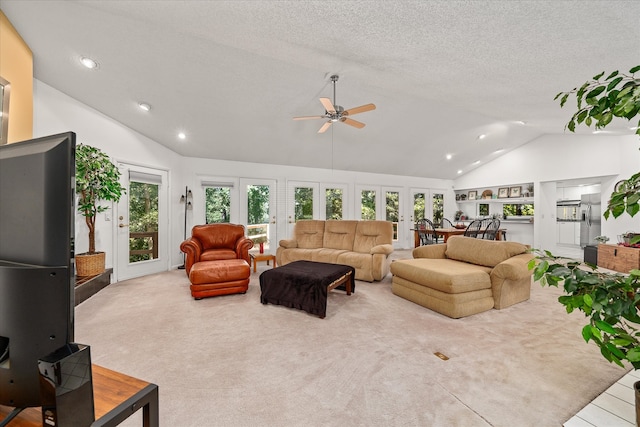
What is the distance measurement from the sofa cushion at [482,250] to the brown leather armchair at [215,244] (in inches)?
118

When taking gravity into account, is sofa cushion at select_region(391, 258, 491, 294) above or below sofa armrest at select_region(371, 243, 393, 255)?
below

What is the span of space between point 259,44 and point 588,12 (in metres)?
2.50

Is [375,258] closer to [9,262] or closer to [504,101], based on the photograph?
[504,101]

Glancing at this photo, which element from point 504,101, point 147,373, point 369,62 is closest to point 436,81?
point 369,62

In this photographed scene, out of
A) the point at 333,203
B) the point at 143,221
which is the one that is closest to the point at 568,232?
the point at 333,203

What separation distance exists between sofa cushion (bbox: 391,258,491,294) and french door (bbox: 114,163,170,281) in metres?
4.39

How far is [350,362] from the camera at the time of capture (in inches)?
81.0

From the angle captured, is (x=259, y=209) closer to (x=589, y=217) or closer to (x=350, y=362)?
(x=350, y=362)

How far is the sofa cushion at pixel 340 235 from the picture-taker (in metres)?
4.96

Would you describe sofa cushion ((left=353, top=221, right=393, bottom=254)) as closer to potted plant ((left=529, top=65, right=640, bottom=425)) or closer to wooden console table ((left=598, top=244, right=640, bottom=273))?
potted plant ((left=529, top=65, right=640, bottom=425))

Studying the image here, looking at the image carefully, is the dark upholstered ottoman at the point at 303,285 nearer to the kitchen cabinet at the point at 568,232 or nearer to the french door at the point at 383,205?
the french door at the point at 383,205

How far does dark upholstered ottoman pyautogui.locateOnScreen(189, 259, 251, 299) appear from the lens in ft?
11.3

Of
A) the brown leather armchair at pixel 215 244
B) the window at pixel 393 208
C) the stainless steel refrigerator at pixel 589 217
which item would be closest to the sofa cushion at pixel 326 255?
the brown leather armchair at pixel 215 244

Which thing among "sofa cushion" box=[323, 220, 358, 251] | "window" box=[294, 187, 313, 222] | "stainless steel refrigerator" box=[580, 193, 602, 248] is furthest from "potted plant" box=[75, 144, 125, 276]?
"stainless steel refrigerator" box=[580, 193, 602, 248]
